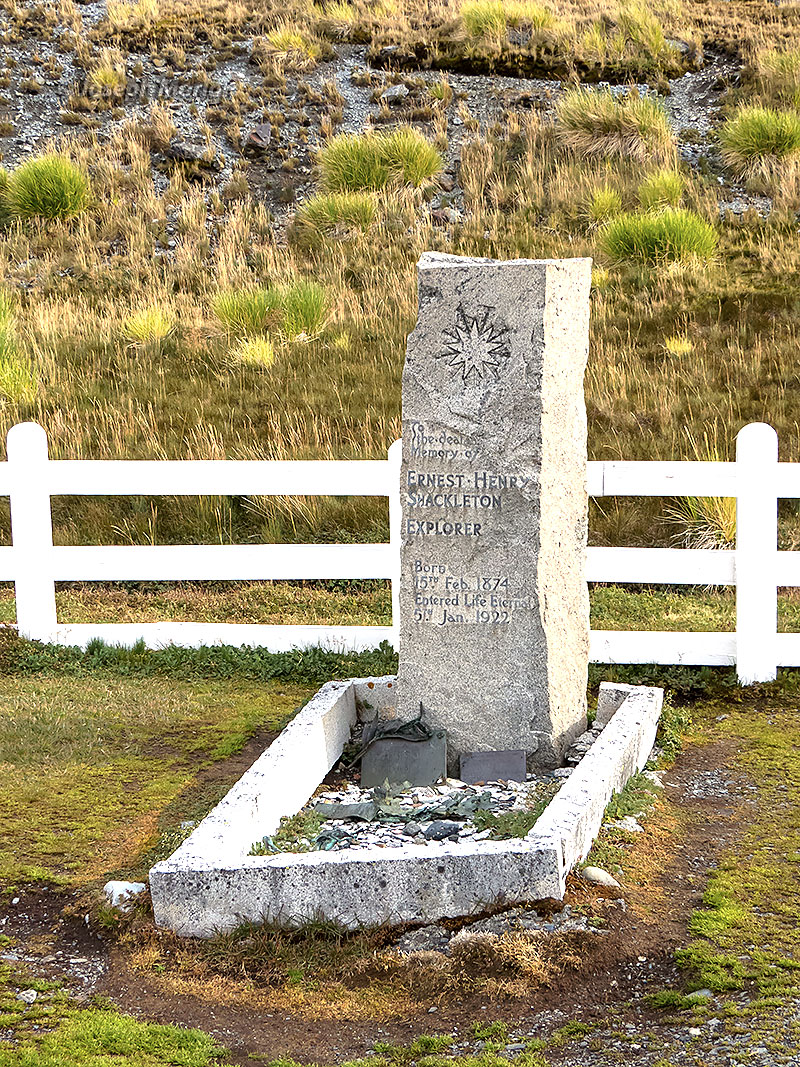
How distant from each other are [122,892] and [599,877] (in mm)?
1791

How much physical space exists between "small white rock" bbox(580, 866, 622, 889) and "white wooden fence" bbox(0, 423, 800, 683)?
2.70m

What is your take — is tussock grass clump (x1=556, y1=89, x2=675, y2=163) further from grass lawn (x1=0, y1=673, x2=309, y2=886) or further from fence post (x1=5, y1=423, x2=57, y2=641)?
grass lawn (x1=0, y1=673, x2=309, y2=886)

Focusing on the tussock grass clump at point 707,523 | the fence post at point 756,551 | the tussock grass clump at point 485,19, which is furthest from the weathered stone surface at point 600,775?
the tussock grass clump at point 485,19

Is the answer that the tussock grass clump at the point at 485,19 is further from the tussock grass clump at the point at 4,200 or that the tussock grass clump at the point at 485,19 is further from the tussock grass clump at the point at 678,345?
the tussock grass clump at the point at 678,345

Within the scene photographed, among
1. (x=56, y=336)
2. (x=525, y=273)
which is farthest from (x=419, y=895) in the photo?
(x=56, y=336)

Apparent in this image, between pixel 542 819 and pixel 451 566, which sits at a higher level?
pixel 451 566

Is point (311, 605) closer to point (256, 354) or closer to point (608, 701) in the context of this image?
point (608, 701)

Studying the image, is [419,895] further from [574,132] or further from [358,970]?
[574,132]

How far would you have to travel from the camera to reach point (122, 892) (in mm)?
4824

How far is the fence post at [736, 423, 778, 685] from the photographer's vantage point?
22.7 feet

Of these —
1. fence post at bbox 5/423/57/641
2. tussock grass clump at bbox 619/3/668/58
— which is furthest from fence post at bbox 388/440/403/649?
tussock grass clump at bbox 619/3/668/58

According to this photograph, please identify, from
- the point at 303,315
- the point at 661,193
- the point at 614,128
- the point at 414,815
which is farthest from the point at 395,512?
the point at 614,128

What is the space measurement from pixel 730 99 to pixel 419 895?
874 inches

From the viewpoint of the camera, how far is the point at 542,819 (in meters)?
4.71
